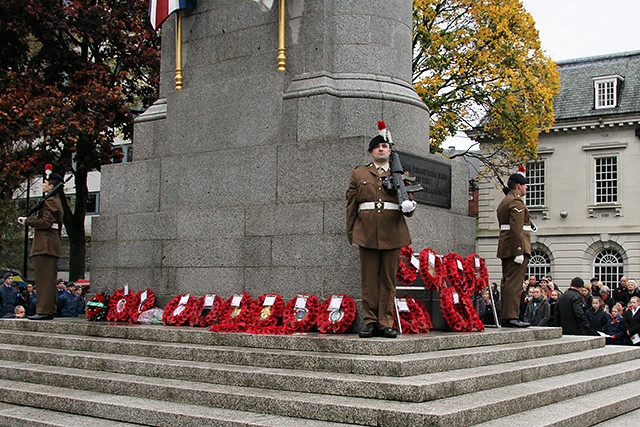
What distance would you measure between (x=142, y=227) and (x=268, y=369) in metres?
5.39

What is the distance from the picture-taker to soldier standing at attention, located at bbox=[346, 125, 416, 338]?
938 cm

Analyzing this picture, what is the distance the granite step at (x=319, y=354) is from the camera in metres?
7.93

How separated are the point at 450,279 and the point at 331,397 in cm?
383

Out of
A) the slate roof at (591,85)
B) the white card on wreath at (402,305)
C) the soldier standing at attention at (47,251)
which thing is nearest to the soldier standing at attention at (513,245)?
the white card on wreath at (402,305)

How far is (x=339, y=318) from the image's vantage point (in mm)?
10102

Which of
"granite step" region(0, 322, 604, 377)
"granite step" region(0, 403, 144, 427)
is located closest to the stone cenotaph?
"granite step" region(0, 322, 604, 377)

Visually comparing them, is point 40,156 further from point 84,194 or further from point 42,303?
point 42,303

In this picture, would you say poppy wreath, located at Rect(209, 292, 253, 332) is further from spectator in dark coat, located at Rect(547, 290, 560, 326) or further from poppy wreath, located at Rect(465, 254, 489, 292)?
spectator in dark coat, located at Rect(547, 290, 560, 326)

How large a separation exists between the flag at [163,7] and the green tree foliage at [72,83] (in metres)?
9.76

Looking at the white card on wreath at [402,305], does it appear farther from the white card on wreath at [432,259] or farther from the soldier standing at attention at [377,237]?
the white card on wreath at [432,259]

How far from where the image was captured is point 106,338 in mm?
10789

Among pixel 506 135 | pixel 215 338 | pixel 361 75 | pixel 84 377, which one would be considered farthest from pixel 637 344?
pixel 506 135

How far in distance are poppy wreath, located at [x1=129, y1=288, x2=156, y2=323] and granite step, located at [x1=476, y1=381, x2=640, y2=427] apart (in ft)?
21.0

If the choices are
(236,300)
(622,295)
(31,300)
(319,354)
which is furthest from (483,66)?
(319,354)
